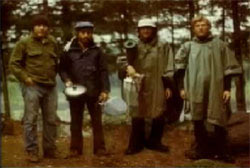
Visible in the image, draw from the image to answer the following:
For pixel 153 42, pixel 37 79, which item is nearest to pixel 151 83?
pixel 153 42

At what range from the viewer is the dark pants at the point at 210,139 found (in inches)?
169

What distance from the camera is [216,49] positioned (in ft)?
14.0

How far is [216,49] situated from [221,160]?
0.68 m

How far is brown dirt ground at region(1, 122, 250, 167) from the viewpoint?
13.9ft

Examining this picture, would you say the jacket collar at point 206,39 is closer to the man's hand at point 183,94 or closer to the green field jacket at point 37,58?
the man's hand at point 183,94

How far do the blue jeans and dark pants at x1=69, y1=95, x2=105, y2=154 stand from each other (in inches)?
4.5

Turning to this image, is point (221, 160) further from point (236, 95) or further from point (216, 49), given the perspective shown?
point (216, 49)

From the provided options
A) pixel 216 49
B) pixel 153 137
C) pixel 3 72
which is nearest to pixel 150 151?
pixel 153 137

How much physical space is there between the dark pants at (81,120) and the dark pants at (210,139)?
590 mm

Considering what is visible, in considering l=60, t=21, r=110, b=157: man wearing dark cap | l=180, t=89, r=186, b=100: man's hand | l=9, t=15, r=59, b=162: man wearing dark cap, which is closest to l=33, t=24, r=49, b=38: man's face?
l=9, t=15, r=59, b=162: man wearing dark cap

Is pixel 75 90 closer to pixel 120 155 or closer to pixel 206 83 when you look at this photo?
pixel 120 155

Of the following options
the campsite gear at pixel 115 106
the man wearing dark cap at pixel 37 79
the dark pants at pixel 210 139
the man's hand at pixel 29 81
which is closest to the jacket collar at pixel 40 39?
the man wearing dark cap at pixel 37 79

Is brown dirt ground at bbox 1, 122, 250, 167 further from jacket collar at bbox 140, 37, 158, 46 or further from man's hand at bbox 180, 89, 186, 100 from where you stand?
jacket collar at bbox 140, 37, 158, 46

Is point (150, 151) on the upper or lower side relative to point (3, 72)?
lower
